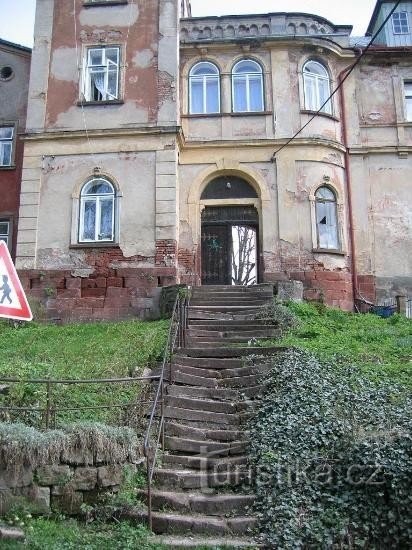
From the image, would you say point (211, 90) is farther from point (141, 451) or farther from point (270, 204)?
point (141, 451)

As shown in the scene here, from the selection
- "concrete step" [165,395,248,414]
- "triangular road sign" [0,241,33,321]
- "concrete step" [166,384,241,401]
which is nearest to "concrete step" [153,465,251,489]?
"concrete step" [165,395,248,414]

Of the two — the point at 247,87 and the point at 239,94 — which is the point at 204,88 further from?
the point at 247,87

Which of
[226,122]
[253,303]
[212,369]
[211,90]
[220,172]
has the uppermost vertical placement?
[211,90]

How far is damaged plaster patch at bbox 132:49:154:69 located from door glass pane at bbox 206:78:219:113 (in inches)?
88.4

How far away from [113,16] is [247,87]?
15.5 feet

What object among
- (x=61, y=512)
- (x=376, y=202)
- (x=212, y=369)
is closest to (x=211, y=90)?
(x=376, y=202)

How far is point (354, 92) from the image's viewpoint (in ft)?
62.3

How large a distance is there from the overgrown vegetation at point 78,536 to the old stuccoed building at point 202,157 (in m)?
9.18

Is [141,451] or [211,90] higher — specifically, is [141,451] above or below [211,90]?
below

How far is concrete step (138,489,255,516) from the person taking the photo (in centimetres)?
713

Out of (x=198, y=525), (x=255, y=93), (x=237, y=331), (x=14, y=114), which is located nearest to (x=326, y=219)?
(x=255, y=93)

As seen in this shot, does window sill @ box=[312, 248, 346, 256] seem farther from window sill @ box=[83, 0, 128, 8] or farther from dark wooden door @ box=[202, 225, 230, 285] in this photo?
window sill @ box=[83, 0, 128, 8]

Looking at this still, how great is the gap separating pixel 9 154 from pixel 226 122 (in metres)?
7.21

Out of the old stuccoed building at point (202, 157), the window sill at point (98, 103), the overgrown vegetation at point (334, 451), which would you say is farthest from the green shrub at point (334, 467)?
the window sill at point (98, 103)
